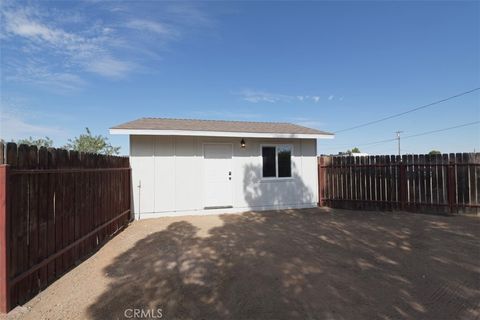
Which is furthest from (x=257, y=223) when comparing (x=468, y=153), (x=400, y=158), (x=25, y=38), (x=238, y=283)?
(x=25, y=38)

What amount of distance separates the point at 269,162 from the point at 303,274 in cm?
631

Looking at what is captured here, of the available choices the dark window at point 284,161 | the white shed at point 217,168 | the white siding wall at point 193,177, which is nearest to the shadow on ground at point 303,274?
the white siding wall at point 193,177

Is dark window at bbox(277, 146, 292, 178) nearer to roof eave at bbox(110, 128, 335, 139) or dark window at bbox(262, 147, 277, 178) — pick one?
dark window at bbox(262, 147, 277, 178)

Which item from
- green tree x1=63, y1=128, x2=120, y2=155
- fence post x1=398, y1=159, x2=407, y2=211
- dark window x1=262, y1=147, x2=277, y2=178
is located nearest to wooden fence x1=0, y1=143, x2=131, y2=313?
dark window x1=262, y1=147, x2=277, y2=178

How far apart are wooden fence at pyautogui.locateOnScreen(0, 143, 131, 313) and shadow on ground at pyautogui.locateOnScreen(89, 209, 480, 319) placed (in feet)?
2.76

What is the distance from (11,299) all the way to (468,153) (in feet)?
35.0

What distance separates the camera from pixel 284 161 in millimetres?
10242

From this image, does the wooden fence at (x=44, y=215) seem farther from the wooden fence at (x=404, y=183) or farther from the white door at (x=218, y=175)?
the wooden fence at (x=404, y=183)

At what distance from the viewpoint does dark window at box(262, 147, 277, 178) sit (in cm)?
996

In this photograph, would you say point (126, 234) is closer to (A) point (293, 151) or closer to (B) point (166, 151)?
(B) point (166, 151)

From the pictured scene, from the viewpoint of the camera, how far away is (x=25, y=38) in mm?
8531

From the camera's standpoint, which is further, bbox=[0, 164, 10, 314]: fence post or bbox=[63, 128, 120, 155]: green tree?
bbox=[63, 128, 120, 155]: green tree

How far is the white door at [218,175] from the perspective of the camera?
30.4ft

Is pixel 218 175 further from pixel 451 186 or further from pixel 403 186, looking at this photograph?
pixel 451 186
